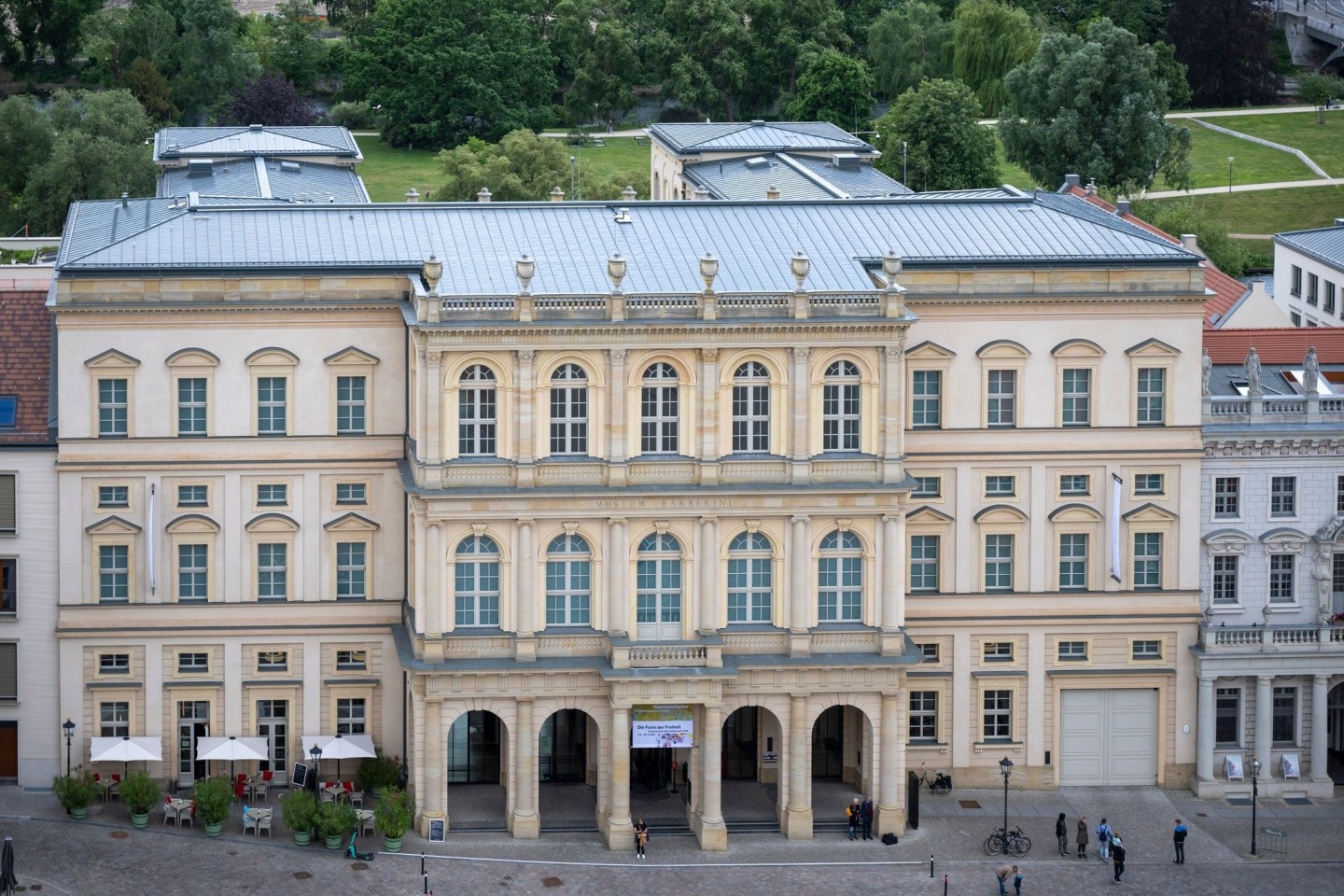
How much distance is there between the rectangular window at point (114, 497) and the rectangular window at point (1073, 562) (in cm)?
3310

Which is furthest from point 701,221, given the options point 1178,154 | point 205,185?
point 1178,154

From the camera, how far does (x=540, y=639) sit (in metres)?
103

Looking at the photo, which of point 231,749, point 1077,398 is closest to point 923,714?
point 1077,398

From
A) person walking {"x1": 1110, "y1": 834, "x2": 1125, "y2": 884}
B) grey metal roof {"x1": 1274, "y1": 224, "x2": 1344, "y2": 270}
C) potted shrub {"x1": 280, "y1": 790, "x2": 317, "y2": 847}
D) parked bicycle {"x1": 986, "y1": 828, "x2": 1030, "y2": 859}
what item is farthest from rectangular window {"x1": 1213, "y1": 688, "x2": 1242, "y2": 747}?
grey metal roof {"x1": 1274, "y1": 224, "x2": 1344, "y2": 270}

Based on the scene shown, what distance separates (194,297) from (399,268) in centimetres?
712

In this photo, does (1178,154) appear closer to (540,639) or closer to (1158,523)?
(1158,523)

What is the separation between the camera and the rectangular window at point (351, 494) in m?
107

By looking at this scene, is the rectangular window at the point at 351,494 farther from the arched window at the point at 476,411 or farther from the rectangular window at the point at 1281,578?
the rectangular window at the point at 1281,578

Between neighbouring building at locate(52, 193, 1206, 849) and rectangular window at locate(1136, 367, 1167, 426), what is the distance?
23 cm

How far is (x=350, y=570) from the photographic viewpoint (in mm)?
107625

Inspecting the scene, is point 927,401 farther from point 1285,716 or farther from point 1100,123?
point 1100,123

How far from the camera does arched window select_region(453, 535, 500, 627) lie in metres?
103

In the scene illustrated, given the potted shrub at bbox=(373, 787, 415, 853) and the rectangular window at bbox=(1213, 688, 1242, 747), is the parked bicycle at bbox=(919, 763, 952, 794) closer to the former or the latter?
the rectangular window at bbox=(1213, 688, 1242, 747)

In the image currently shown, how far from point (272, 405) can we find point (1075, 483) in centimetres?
2863
